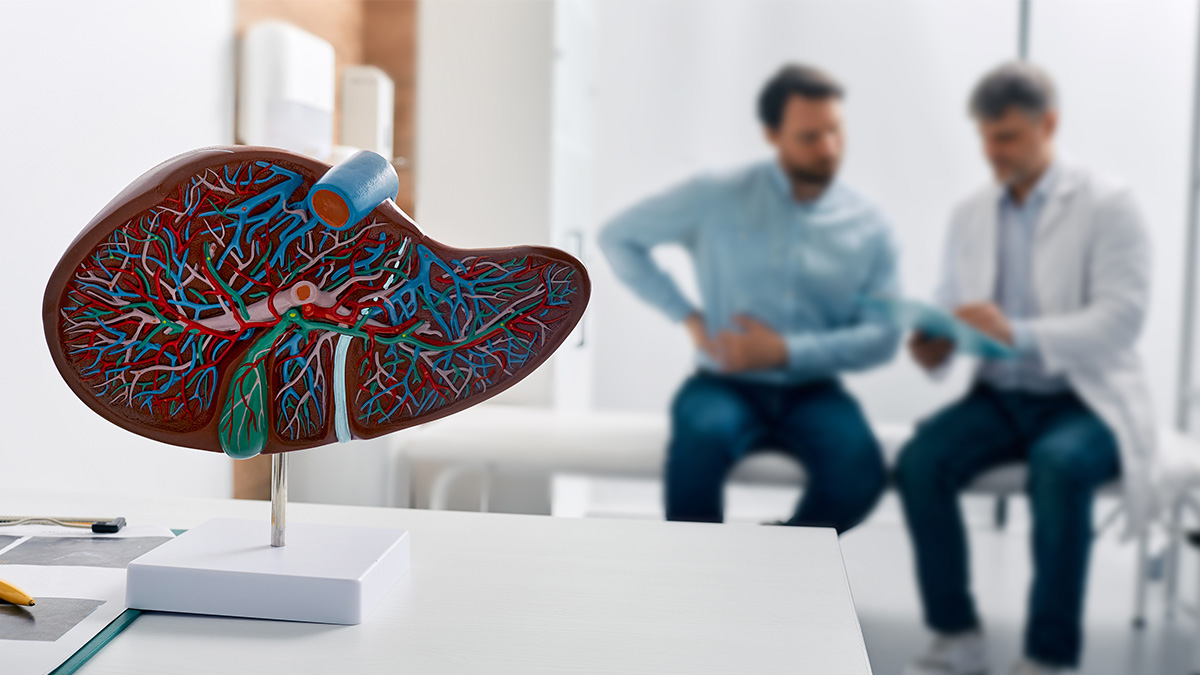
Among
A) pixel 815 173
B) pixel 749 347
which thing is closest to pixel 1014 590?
pixel 749 347

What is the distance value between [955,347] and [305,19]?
120 cm

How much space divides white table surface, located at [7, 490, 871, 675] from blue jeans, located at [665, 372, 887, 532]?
93 centimetres

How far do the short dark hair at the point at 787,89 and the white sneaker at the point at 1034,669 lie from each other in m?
0.97

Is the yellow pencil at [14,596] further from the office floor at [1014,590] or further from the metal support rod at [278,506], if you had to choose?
the office floor at [1014,590]

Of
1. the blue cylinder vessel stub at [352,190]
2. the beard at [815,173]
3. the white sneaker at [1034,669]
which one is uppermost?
the beard at [815,173]

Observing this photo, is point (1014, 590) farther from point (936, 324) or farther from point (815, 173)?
point (815, 173)

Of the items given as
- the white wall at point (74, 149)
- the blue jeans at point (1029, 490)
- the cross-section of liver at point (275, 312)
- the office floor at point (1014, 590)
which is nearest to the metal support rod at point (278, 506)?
the cross-section of liver at point (275, 312)

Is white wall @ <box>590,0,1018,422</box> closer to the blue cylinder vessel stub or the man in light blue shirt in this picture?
the man in light blue shirt

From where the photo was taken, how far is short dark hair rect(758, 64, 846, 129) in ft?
5.30

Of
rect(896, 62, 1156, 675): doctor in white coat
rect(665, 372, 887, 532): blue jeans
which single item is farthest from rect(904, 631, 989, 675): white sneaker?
rect(665, 372, 887, 532): blue jeans

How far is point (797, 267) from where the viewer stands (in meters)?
1.61

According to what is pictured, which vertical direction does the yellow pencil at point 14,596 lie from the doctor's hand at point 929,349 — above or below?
below

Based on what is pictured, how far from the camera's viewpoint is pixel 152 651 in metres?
0.44

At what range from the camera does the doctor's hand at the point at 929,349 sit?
158 cm
